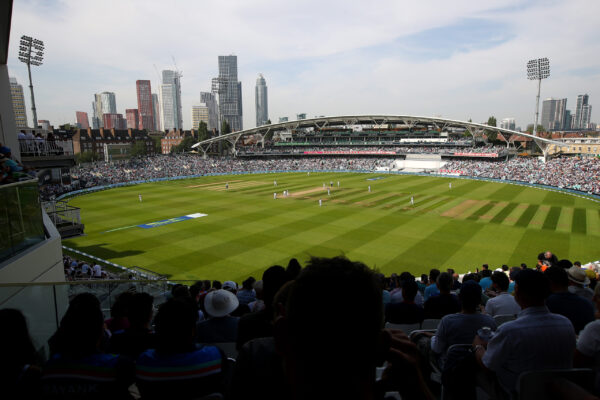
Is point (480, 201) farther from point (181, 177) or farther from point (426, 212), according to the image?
point (181, 177)

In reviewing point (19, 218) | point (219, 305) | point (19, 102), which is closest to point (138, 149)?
point (19, 102)

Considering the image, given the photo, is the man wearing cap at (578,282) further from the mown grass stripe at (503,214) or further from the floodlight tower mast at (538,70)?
the floodlight tower mast at (538,70)

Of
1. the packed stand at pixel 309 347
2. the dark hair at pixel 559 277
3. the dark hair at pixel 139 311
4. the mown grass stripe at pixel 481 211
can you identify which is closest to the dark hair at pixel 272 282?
the packed stand at pixel 309 347

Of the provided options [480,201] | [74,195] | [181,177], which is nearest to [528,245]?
[480,201]

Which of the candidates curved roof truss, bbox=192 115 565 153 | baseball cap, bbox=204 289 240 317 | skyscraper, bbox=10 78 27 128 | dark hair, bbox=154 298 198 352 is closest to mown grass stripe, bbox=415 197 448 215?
baseball cap, bbox=204 289 240 317

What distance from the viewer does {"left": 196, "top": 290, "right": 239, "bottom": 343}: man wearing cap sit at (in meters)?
4.45

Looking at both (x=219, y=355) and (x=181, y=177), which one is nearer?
(x=219, y=355)

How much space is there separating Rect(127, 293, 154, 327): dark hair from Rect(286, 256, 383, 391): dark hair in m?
3.08

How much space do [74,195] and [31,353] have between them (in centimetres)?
5011

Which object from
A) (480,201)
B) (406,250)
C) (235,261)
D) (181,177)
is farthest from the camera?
(181,177)

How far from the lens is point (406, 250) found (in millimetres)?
21531

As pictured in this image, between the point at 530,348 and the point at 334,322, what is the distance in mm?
2470

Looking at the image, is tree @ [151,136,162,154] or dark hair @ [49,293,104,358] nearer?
dark hair @ [49,293,104,358]

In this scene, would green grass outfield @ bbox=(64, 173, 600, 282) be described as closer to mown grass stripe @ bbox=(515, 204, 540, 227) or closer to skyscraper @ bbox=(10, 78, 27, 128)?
mown grass stripe @ bbox=(515, 204, 540, 227)
